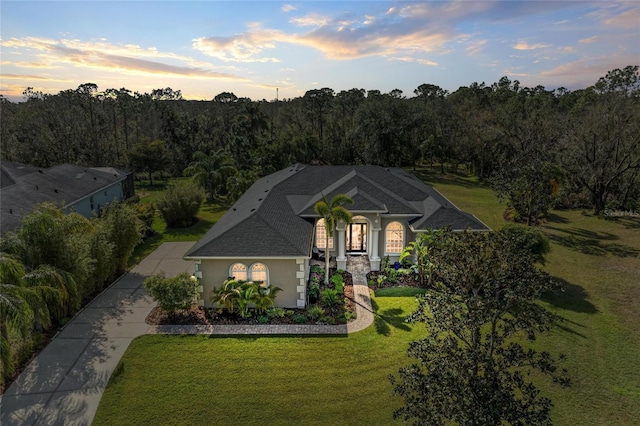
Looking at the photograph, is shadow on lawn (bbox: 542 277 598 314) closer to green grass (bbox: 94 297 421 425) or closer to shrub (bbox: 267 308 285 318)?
green grass (bbox: 94 297 421 425)

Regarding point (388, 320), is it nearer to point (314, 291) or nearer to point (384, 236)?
point (314, 291)

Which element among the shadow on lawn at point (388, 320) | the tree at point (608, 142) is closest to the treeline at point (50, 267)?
the shadow on lawn at point (388, 320)

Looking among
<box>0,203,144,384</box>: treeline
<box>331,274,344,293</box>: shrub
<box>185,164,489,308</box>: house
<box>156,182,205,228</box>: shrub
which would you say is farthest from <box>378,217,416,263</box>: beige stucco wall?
<box>156,182,205,228</box>: shrub

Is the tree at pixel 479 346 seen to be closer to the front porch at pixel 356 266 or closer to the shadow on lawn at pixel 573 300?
the front porch at pixel 356 266

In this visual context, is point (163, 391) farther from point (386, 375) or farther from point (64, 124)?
point (64, 124)

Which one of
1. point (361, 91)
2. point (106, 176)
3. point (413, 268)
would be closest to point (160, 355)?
point (413, 268)

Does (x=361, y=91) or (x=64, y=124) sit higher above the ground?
(x=361, y=91)
